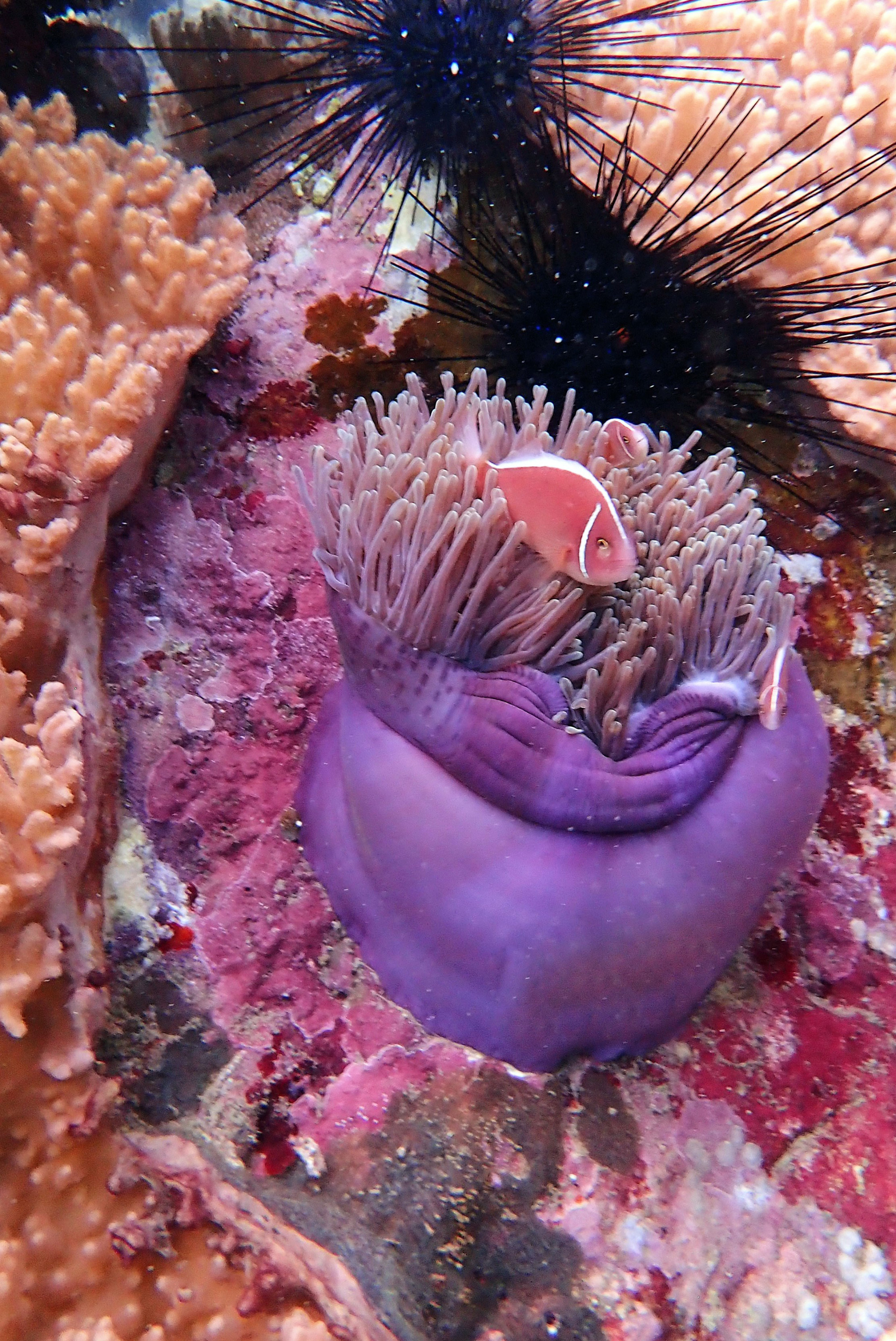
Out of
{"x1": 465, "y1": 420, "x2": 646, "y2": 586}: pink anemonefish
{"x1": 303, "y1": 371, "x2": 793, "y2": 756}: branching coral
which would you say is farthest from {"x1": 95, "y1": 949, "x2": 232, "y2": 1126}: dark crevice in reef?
{"x1": 465, "y1": 420, "x2": 646, "y2": 586}: pink anemonefish

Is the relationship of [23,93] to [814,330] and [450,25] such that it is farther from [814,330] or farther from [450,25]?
[814,330]

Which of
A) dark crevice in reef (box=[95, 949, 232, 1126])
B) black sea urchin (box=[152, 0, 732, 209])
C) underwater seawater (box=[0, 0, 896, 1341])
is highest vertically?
black sea urchin (box=[152, 0, 732, 209])

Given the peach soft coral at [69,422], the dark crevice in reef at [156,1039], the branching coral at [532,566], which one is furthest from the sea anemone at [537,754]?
the peach soft coral at [69,422]

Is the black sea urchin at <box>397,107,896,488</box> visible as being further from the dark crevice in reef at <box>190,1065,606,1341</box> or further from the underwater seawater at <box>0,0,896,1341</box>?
the dark crevice in reef at <box>190,1065,606,1341</box>

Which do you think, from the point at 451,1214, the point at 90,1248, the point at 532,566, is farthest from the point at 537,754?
the point at 90,1248

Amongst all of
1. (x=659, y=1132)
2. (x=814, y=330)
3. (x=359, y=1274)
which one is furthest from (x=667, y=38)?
(x=359, y=1274)
